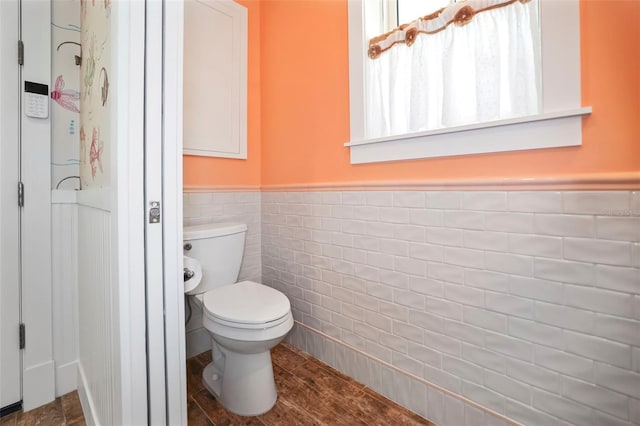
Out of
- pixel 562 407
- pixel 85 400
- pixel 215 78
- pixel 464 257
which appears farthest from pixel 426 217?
pixel 85 400

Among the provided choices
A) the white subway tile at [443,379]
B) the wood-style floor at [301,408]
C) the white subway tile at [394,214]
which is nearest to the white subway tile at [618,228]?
the white subway tile at [394,214]

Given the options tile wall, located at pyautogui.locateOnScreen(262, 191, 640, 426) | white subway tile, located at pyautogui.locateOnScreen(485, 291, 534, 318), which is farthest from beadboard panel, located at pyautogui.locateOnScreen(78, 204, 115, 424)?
white subway tile, located at pyautogui.locateOnScreen(485, 291, 534, 318)

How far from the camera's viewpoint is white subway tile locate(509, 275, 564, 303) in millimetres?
921

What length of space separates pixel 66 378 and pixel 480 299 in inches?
73.4

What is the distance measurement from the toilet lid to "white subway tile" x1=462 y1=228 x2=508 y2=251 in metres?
0.77

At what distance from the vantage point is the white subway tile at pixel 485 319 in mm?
1025

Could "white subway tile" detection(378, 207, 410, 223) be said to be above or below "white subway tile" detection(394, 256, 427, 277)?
above

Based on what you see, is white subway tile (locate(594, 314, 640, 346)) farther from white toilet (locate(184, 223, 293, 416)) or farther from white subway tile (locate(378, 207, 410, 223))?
white toilet (locate(184, 223, 293, 416))

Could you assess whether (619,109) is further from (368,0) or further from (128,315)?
(128,315)

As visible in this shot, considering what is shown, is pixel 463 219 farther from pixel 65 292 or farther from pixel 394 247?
pixel 65 292

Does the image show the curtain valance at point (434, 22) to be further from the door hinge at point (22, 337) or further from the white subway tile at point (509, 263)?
the door hinge at point (22, 337)

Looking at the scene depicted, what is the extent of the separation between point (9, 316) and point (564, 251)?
2099 millimetres

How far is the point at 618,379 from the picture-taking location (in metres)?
0.84

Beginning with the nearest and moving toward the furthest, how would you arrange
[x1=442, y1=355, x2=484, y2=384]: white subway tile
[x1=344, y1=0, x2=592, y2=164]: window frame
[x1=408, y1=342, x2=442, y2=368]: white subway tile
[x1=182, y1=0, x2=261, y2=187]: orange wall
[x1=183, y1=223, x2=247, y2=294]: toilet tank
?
[x1=344, y1=0, x2=592, y2=164]: window frame, [x1=442, y1=355, x2=484, y2=384]: white subway tile, [x1=408, y1=342, x2=442, y2=368]: white subway tile, [x1=183, y1=223, x2=247, y2=294]: toilet tank, [x1=182, y1=0, x2=261, y2=187]: orange wall
